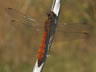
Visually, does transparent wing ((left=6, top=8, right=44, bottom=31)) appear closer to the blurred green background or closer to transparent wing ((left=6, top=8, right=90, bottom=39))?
transparent wing ((left=6, top=8, right=90, bottom=39))

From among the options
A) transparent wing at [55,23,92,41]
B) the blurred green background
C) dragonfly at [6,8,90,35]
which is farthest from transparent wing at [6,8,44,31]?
the blurred green background

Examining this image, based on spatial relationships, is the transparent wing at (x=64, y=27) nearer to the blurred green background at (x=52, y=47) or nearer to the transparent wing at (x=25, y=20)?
the transparent wing at (x=25, y=20)

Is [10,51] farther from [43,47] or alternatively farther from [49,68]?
[43,47]

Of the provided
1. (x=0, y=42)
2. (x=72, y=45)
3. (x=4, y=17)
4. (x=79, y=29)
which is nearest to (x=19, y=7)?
(x=4, y=17)

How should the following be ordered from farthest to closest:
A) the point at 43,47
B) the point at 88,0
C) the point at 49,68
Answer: the point at 88,0 → the point at 49,68 → the point at 43,47

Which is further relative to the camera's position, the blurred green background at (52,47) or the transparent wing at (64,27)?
the blurred green background at (52,47)

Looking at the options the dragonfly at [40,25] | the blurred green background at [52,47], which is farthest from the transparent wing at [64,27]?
the blurred green background at [52,47]

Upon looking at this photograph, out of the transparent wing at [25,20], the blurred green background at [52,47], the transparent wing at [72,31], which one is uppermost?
the transparent wing at [25,20]

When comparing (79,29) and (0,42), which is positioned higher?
(79,29)
